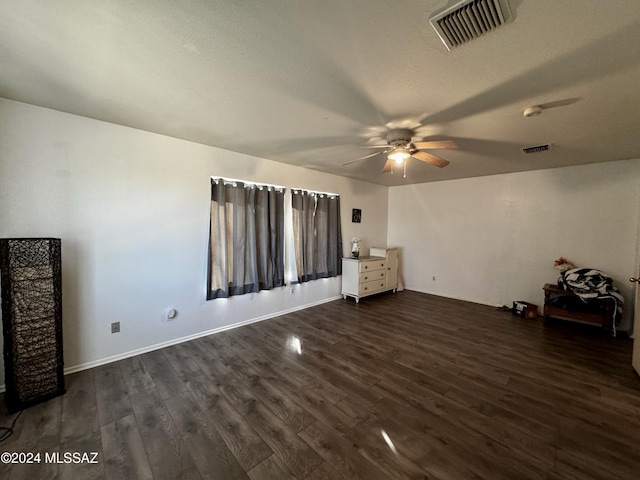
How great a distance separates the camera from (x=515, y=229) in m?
4.40

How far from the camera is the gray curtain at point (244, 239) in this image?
327 centimetres

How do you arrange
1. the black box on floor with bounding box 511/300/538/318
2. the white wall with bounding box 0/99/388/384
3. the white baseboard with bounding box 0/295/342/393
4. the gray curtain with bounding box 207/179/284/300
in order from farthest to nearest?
the black box on floor with bounding box 511/300/538/318, the gray curtain with bounding box 207/179/284/300, the white baseboard with bounding box 0/295/342/393, the white wall with bounding box 0/99/388/384

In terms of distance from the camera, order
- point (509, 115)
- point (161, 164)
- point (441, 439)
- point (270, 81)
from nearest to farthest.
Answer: point (441, 439)
point (270, 81)
point (509, 115)
point (161, 164)

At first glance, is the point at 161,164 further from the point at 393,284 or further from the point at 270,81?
the point at 393,284

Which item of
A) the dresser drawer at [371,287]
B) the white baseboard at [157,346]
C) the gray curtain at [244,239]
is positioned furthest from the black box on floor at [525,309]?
the gray curtain at [244,239]

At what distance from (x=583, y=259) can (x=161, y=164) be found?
20.6 feet

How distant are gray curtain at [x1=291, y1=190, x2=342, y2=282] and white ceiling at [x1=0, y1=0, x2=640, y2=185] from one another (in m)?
1.67

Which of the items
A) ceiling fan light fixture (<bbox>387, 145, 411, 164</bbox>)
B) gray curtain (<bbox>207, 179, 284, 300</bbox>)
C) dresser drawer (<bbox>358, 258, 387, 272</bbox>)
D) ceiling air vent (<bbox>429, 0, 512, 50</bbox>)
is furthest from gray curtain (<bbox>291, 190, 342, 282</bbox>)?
ceiling air vent (<bbox>429, 0, 512, 50</bbox>)

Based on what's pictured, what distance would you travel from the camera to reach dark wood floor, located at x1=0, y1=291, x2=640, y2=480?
1.47 meters

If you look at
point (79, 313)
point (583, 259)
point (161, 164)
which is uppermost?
point (161, 164)

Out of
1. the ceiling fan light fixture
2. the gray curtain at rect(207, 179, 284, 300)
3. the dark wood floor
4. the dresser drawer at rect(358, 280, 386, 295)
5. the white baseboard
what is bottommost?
the dark wood floor

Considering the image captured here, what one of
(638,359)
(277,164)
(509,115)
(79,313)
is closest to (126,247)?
(79,313)

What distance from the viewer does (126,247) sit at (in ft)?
8.66

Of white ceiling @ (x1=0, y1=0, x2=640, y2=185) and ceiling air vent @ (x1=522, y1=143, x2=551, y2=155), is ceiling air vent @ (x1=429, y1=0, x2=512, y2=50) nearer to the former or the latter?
white ceiling @ (x1=0, y1=0, x2=640, y2=185)
